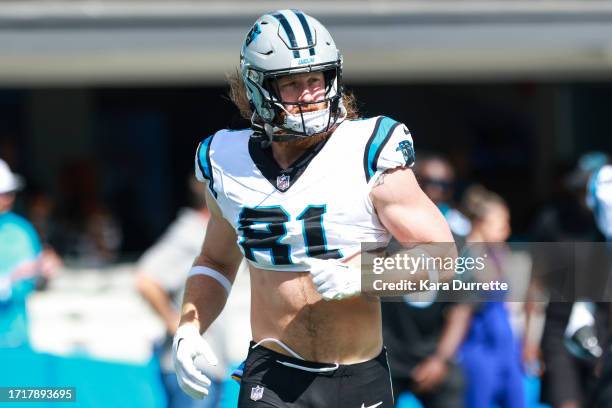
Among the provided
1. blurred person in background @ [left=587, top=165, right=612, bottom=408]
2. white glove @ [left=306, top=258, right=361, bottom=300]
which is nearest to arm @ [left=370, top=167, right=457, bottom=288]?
white glove @ [left=306, top=258, right=361, bottom=300]

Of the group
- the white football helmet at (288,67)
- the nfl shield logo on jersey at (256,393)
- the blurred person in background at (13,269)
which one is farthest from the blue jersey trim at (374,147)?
the blurred person in background at (13,269)

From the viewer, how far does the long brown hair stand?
3613 millimetres

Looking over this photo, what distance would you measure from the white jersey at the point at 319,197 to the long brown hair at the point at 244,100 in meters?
0.23

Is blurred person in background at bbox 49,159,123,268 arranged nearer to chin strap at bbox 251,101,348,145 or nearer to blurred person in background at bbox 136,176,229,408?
blurred person in background at bbox 136,176,229,408

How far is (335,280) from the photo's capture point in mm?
3045

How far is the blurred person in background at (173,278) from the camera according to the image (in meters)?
5.99

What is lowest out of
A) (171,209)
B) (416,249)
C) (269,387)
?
(171,209)

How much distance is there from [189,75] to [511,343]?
5.23 metres

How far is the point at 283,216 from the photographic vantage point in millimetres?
3268

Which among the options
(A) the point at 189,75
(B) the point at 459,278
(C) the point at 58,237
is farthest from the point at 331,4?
(B) the point at 459,278

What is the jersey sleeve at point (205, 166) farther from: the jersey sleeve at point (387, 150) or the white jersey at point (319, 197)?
the jersey sleeve at point (387, 150)

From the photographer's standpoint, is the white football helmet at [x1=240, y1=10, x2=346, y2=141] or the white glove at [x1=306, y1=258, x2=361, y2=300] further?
the white football helmet at [x1=240, y1=10, x2=346, y2=141]

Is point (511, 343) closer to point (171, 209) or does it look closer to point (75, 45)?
point (75, 45)

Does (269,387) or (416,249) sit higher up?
(416,249)
